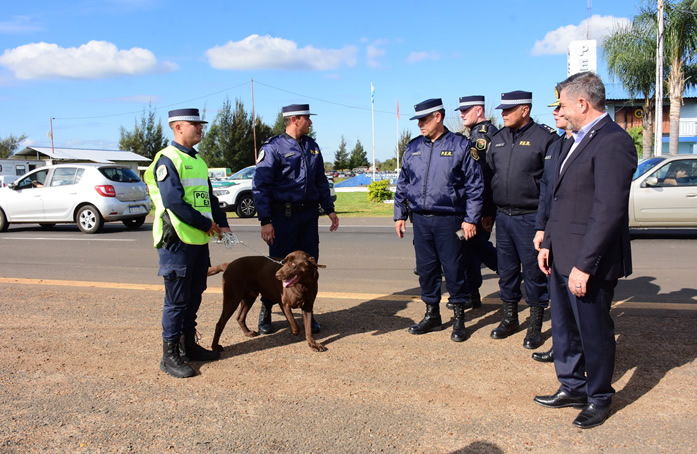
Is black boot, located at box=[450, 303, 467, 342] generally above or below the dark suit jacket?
below

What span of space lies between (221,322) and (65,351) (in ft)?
4.12

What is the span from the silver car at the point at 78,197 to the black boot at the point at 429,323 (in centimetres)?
1057

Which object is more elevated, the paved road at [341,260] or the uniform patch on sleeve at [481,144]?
the uniform patch on sleeve at [481,144]

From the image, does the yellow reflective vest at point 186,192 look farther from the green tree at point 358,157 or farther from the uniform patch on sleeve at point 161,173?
the green tree at point 358,157

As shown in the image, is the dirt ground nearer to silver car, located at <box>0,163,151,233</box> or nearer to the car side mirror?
the car side mirror

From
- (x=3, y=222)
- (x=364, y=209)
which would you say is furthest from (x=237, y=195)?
(x=3, y=222)

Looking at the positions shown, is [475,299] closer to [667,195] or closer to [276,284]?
[276,284]

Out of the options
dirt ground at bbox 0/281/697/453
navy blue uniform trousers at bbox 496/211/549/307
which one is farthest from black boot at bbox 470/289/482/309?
navy blue uniform trousers at bbox 496/211/549/307

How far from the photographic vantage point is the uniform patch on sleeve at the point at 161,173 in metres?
3.81

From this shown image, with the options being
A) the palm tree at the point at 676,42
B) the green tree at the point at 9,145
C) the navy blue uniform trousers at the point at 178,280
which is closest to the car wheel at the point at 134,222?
the navy blue uniform trousers at the point at 178,280

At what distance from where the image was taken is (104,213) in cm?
1332

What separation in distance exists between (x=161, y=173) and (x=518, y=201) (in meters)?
2.81

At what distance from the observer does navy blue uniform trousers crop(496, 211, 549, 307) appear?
182 inches

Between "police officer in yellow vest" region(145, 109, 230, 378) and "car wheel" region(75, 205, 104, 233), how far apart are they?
10320mm
